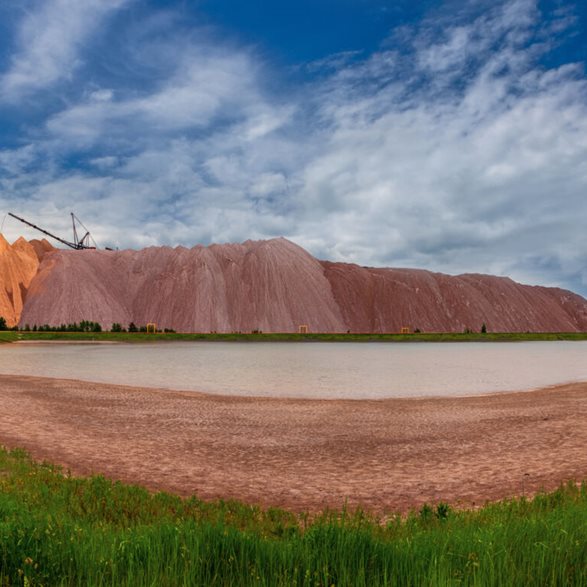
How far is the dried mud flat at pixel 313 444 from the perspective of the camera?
12.0m

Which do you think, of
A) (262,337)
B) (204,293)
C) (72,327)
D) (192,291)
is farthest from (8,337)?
(204,293)

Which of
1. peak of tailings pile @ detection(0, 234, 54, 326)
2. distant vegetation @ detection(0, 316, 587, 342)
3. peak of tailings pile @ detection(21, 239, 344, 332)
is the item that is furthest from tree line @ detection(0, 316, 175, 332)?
peak of tailings pile @ detection(0, 234, 54, 326)

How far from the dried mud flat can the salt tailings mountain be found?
148 m

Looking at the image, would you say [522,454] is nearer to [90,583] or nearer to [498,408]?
[498,408]

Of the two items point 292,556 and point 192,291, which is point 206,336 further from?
point 292,556

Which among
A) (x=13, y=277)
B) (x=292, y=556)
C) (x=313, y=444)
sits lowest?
(x=313, y=444)

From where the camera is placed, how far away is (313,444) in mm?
16891

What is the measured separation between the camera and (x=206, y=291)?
176m

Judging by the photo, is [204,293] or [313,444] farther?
[204,293]

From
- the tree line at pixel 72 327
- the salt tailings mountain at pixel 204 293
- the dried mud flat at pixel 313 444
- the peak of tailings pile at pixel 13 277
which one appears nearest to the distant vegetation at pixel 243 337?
the tree line at pixel 72 327

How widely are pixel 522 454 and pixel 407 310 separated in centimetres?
18192

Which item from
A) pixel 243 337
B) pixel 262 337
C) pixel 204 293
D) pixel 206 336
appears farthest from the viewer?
pixel 204 293

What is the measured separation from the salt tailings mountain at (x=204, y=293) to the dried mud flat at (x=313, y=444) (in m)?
148

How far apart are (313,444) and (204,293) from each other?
16165cm
